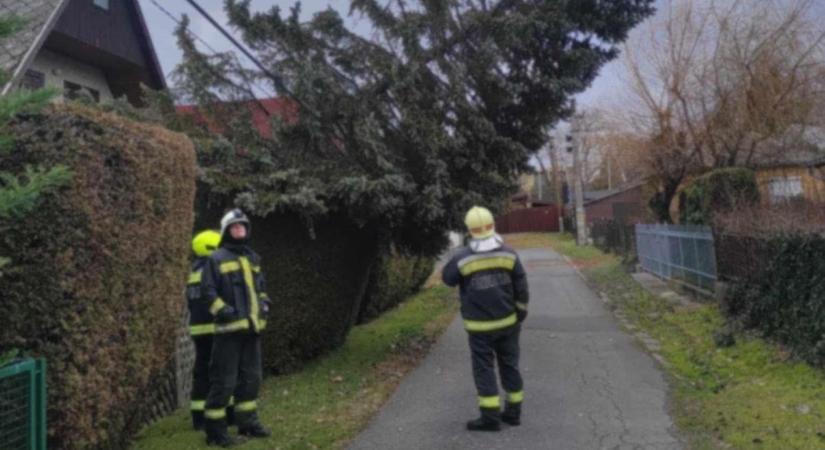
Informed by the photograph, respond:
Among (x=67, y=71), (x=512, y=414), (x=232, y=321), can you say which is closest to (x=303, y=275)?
(x=232, y=321)

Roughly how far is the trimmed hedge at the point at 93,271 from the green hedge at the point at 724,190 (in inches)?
399

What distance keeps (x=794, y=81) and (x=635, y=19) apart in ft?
30.7

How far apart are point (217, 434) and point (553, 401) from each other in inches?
122

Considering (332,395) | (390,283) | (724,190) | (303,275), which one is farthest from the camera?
(390,283)

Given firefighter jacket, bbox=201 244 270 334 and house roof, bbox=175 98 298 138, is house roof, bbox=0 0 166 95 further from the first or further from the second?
firefighter jacket, bbox=201 244 270 334

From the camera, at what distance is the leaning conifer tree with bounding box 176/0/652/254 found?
837cm

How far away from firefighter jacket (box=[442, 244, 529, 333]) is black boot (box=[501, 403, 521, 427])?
0.66 meters

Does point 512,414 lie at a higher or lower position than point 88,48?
lower

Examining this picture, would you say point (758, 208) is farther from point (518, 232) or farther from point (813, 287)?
point (518, 232)

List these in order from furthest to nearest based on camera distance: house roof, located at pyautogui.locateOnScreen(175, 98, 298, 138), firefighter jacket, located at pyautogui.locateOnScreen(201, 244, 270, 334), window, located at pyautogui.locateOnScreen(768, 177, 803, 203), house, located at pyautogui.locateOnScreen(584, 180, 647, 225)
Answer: house, located at pyautogui.locateOnScreen(584, 180, 647, 225) < window, located at pyautogui.locateOnScreen(768, 177, 803, 203) < house roof, located at pyautogui.locateOnScreen(175, 98, 298, 138) < firefighter jacket, located at pyautogui.locateOnScreen(201, 244, 270, 334)

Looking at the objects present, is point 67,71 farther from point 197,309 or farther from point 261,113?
point 197,309

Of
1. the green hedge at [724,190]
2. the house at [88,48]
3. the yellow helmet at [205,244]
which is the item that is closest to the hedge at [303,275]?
the yellow helmet at [205,244]

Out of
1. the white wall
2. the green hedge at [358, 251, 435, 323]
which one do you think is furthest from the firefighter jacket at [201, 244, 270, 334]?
the white wall

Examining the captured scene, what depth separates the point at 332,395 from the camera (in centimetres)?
758
